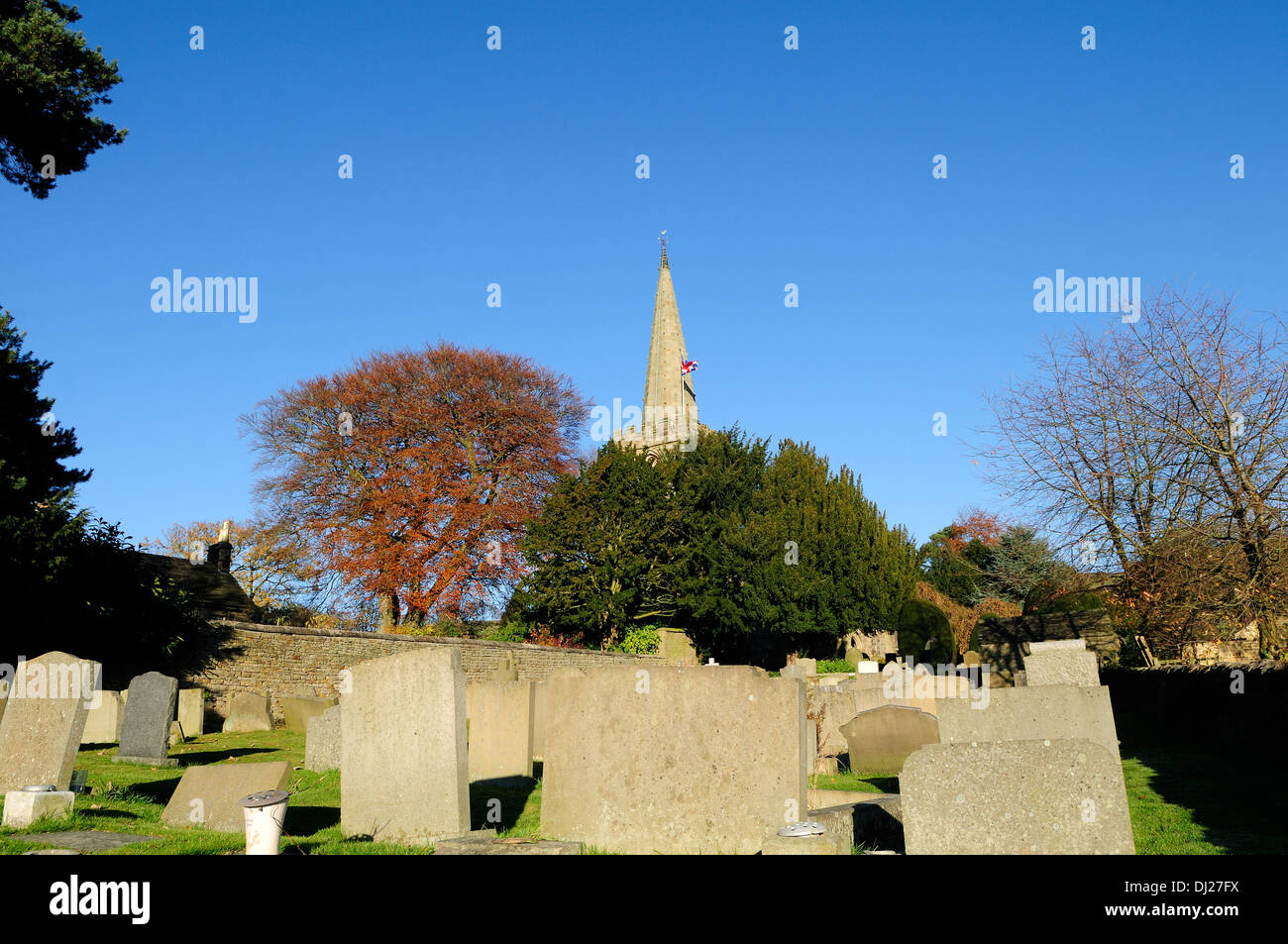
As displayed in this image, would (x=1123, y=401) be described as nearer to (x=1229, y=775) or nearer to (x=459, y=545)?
(x=1229, y=775)

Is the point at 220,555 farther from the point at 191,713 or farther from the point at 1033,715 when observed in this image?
the point at 1033,715

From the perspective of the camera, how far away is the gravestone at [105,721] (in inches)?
594

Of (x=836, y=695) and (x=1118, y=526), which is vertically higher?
(x=1118, y=526)

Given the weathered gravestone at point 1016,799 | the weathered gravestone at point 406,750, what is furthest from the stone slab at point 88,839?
the weathered gravestone at point 1016,799

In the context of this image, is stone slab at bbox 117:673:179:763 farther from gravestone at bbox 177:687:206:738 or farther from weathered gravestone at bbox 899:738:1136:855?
weathered gravestone at bbox 899:738:1136:855

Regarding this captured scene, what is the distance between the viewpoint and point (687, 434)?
157 ft

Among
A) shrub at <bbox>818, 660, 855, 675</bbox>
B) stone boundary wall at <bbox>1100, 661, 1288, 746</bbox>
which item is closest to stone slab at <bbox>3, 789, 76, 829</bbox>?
stone boundary wall at <bbox>1100, 661, 1288, 746</bbox>

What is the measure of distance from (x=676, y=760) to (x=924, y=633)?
108 ft

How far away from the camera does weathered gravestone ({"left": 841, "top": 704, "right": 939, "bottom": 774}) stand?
448 inches

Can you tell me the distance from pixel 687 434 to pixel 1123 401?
34706 mm

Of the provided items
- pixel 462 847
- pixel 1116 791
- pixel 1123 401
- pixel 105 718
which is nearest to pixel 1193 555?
pixel 1123 401

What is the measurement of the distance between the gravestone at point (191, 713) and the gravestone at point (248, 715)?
0.54 metres

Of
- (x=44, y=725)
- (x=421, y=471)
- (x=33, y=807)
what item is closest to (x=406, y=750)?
(x=33, y=807)
